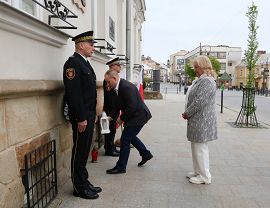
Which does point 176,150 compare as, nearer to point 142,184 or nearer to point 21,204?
point 142,184

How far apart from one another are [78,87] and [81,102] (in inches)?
6.8

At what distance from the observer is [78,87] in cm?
394

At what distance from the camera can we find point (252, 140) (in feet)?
28.8

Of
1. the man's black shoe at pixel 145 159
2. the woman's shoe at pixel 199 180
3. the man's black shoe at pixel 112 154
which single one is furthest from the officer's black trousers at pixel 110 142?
the woman's shoe at pixel 199 180

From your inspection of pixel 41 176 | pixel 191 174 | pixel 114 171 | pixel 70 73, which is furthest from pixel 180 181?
pixel 70 73

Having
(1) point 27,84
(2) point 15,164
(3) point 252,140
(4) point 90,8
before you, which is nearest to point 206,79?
(1) point 27,84

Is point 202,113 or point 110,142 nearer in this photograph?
point 202,113

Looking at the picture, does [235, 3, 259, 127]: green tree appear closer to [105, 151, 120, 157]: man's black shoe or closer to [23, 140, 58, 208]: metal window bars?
[105, 151, 120, 157]: man's black shoe

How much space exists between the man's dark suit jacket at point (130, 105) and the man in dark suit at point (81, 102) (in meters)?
1.04

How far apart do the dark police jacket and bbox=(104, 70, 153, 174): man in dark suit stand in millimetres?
1086

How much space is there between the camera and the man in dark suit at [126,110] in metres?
5.22

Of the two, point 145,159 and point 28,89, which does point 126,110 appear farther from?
point 28,89

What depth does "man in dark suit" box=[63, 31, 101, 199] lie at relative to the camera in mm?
3928

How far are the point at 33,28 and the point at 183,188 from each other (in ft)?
9.35
